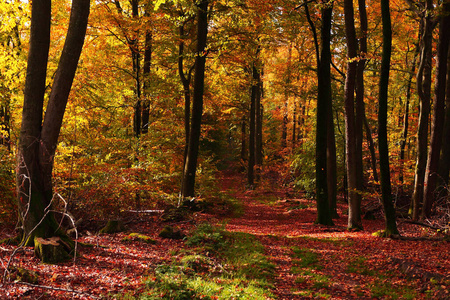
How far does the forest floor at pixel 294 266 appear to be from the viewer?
189 inches

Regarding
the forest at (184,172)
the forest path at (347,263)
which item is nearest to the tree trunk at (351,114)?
the forest at (184,172)

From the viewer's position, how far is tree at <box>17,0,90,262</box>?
5781 mm

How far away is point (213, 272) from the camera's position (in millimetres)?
6188

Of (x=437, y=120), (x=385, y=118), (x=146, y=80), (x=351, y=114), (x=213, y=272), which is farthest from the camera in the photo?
(x=146, y=80)

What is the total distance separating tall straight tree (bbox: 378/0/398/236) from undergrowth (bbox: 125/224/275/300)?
3.87 metres

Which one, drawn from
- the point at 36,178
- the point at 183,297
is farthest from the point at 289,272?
the point at 36,178

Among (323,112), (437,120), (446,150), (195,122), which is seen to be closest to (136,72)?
(195,122)

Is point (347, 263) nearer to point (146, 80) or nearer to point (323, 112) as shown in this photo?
point (323, 112)

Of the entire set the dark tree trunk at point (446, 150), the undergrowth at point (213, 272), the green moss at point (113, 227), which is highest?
the dark tree trunk at point (446, 150)

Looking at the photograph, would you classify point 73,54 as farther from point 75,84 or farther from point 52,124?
point 75,84

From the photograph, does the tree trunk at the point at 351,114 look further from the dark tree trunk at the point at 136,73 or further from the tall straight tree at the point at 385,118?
the dark tree trunk at the point at 136,73

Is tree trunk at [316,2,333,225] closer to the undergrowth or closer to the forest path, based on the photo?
the forest path

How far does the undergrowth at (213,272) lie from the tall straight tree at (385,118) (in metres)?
3.87

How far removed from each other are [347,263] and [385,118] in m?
4.21
